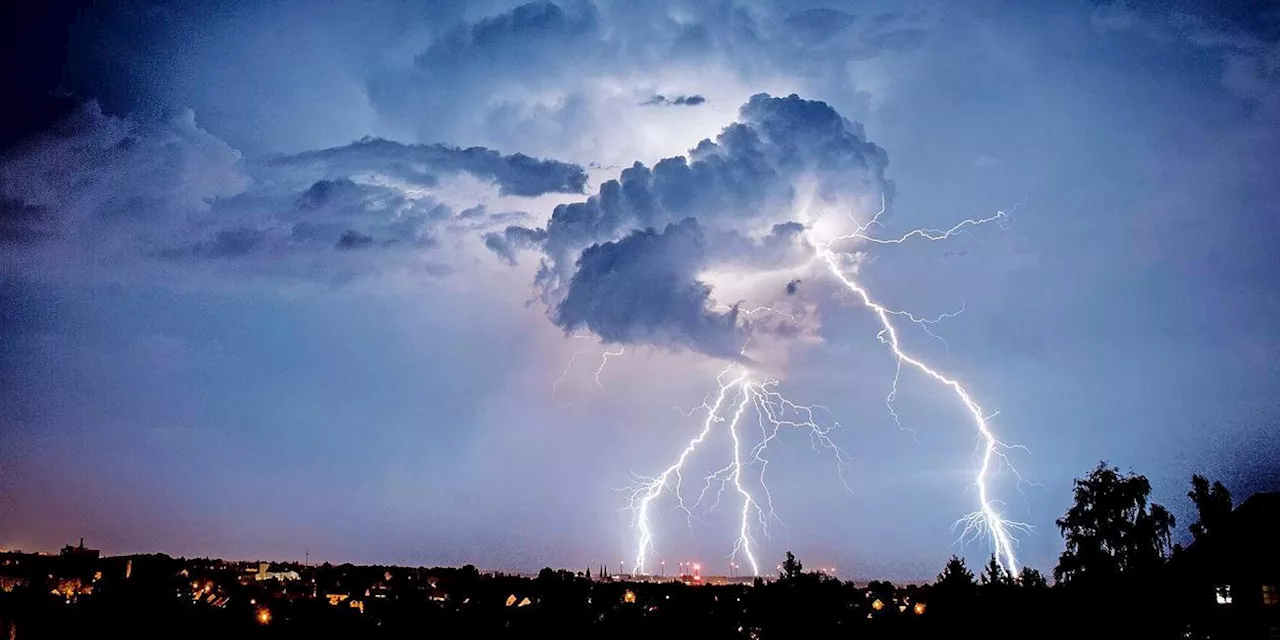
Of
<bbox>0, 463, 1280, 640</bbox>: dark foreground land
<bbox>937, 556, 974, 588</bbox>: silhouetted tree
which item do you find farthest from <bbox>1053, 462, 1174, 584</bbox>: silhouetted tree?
<bbox>937, 556, 974, 588</bbox>: silhouetted tree

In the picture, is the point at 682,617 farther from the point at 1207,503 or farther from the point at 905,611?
the point at 1207,503

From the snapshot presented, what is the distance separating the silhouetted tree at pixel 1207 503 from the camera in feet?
127

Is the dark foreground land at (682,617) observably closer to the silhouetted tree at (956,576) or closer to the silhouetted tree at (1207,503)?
the silhouetted tree at (956,576)

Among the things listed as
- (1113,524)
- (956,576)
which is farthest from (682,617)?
(1113,524)

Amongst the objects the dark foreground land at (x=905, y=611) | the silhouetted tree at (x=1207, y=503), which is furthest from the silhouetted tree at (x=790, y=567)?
the silhouetted tree at (x=1207, y=503)

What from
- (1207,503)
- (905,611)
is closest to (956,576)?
(905,611)

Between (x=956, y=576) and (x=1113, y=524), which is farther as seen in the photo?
(x=1113, y=524)

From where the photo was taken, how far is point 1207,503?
39.3 metres

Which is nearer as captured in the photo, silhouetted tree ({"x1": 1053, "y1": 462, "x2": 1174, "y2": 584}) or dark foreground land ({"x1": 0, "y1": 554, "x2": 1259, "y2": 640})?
dark foreground land ({"x1": 0, "y1": 554, "x2": 1259, "y2": 640})

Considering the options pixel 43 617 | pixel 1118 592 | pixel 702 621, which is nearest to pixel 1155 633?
pixel 1118 592

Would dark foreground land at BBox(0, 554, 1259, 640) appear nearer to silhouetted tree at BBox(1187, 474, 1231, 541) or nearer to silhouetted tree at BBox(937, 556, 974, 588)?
silhouetted tree at BBox(937, 556, 974, 588)

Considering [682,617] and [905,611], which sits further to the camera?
[905,611]

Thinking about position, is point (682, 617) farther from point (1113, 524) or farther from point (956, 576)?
point (1113, 524)

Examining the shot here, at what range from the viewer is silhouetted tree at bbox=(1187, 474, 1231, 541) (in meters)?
38.6
